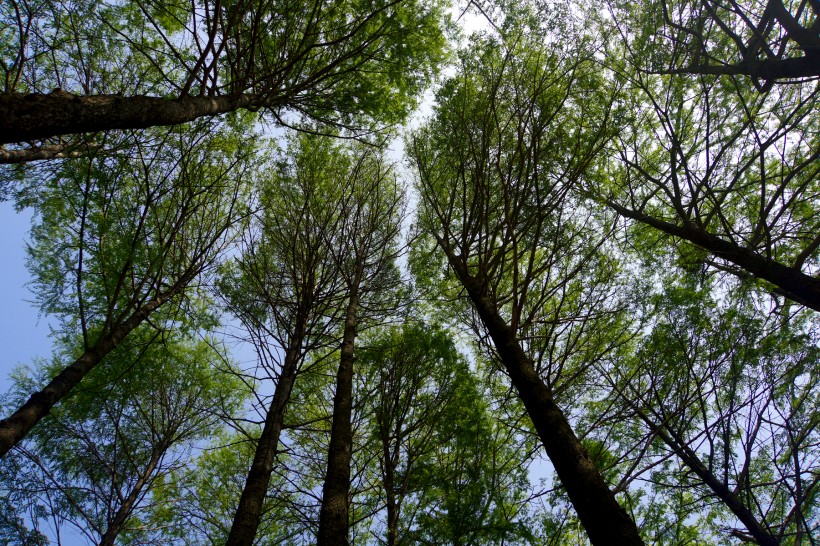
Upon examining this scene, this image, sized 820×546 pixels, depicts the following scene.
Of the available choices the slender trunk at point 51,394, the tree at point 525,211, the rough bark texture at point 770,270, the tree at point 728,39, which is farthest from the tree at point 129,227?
the rough bark texture at point 770,270

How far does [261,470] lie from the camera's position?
12.6 feet

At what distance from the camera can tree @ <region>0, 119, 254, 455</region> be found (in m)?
4.42

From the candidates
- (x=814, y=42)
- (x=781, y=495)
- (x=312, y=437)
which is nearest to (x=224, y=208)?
(x=312, y=437)

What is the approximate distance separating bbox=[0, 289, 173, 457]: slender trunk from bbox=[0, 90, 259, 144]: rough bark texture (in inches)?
96.5

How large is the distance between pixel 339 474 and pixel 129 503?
5395 mm

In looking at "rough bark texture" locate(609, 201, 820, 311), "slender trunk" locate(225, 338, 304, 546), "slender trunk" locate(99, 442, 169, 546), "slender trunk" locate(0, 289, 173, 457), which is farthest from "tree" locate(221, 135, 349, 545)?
"rough bark texture" locate(609, 201, 820, 311)

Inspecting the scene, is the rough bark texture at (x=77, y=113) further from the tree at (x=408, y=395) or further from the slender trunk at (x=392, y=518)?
the slender trunk at (x=392, y=518)

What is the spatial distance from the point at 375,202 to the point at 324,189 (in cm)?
87

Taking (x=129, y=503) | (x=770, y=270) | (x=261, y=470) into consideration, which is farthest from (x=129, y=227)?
(x=770, y=270)

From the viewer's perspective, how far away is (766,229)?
4520 millimetres

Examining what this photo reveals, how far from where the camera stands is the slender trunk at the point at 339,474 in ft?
9.95

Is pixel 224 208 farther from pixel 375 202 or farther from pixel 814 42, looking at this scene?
pixel 814 42

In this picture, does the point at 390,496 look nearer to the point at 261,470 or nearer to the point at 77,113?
the point at 261,470

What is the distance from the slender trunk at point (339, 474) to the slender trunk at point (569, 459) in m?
1.67
